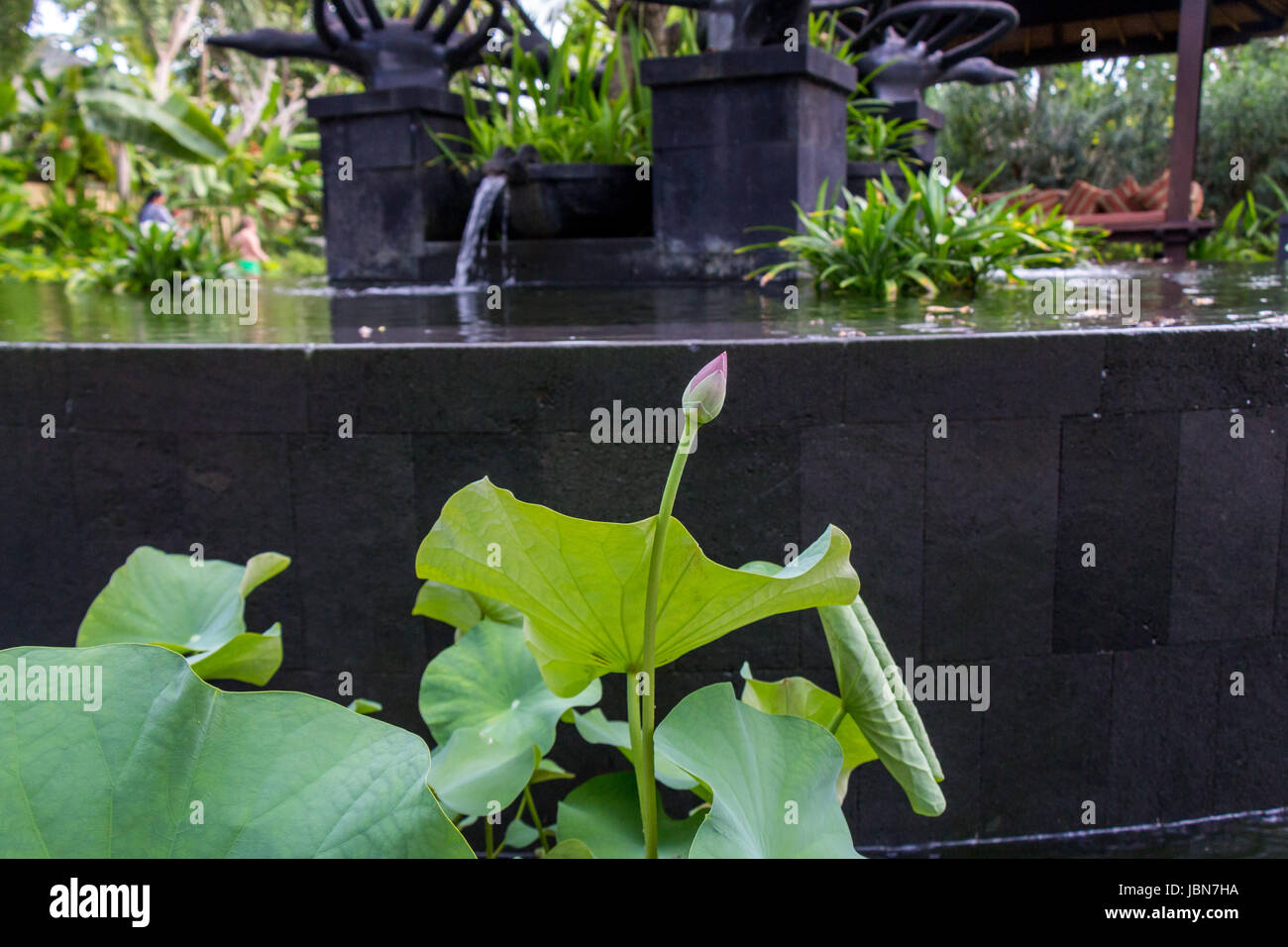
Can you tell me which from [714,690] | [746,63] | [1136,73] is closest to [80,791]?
[714,690]

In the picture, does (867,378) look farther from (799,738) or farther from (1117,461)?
(799,738)

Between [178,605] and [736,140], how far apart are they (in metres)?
5.64

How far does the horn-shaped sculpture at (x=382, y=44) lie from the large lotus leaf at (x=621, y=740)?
7065 mm

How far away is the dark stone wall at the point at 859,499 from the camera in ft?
8.41

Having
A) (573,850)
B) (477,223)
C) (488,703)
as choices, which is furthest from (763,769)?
(477,223)

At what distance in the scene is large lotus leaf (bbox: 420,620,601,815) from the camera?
1.32m

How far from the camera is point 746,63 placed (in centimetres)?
635

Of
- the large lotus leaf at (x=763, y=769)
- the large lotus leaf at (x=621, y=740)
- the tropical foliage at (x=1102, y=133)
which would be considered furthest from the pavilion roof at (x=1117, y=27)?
the large lotus leaf at (x=763, y=769)

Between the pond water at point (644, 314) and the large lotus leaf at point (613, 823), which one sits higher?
the pond water at point (644, 314)

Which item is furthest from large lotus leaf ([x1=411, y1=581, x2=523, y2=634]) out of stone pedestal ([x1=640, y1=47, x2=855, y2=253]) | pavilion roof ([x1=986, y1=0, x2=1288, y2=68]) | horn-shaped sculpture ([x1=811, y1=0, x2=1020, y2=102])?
pavilion roof ([x1=986, y1=0, x2=1288, y2=68])

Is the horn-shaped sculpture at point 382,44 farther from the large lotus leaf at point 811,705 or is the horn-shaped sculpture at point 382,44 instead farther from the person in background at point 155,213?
the large lotus leaf at point 811,705

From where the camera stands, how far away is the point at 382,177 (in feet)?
25.0

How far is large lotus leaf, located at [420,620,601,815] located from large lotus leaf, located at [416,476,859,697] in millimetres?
372

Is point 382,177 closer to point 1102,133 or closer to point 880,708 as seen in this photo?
point 880,708
